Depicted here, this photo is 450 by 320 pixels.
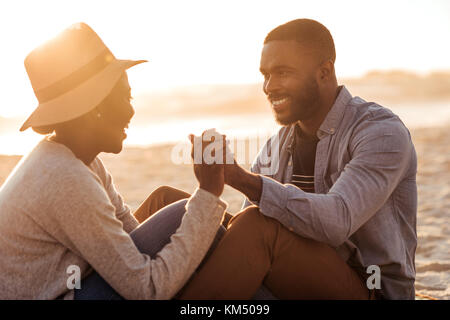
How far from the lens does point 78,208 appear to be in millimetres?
1913

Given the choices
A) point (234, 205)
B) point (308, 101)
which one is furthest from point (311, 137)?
point (234, 205)

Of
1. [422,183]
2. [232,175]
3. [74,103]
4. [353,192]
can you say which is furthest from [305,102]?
[422,183]

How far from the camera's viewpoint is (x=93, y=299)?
2.08 meters

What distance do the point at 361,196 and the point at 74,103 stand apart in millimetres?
1380

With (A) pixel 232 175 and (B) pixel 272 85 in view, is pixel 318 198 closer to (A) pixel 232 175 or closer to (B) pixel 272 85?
(A) pixel 232 175

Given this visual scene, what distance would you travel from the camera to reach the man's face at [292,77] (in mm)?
2955

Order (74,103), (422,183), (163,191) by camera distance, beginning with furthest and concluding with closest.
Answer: (422,183), (163,191), (74,103)

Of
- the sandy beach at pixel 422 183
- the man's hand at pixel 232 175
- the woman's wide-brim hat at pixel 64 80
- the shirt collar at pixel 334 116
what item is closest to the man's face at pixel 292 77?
the shirt collar at pixel 334 116

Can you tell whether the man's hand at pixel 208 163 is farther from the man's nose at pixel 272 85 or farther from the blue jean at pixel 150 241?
the man's nose at pixel 272 85

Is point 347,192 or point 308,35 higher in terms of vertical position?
point 308,35

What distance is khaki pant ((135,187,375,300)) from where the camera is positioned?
2.14 m

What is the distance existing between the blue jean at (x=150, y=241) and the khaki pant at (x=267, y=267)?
0.12 meters

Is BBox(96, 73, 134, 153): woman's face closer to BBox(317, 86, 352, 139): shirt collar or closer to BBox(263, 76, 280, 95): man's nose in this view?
BBox(263, 76, 280, 95): man's nose
